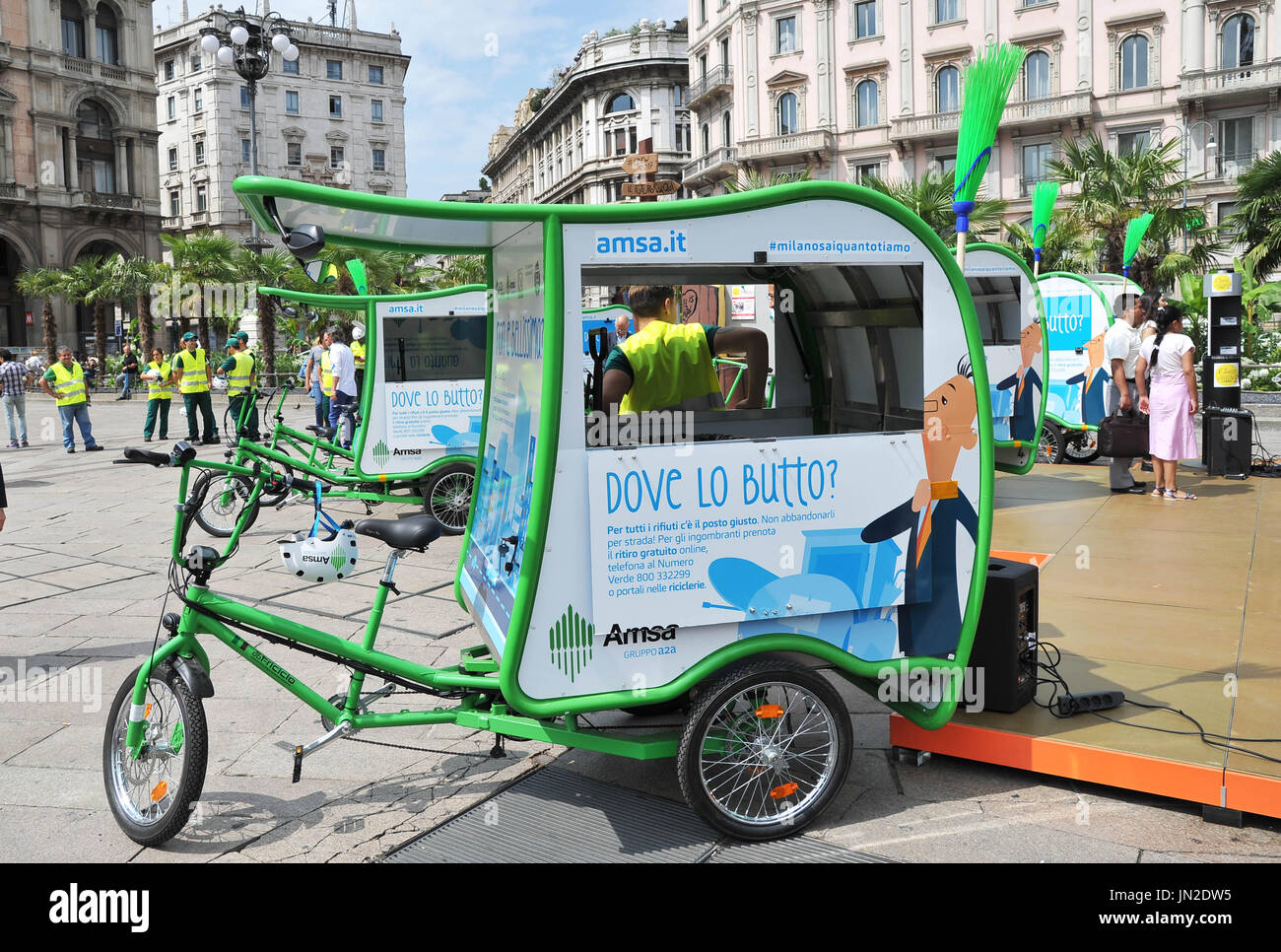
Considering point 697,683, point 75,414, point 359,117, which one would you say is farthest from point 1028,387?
point 359,117

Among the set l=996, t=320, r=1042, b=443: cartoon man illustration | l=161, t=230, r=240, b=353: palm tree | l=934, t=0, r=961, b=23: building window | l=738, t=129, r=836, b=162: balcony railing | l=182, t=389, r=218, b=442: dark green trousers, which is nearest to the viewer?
l=996, t=320, r=1042, b=443: cartoon man illustration

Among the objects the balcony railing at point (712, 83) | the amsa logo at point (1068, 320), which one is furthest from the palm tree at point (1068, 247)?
the balcony railing at point (712, 83)

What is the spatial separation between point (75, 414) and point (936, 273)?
1638cm

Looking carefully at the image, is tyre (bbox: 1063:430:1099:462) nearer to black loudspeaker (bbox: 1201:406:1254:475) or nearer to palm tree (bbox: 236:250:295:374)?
black loudspeaker (bbox: 1201:406:1254:475)

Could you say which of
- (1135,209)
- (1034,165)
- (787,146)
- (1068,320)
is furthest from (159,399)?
(1034,165)

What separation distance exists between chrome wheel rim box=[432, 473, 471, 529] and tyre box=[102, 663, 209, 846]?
6294 mm

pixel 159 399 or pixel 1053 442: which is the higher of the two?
pixel 159 399

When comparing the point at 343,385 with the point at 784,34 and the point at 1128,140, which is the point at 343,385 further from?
the point at 784,34

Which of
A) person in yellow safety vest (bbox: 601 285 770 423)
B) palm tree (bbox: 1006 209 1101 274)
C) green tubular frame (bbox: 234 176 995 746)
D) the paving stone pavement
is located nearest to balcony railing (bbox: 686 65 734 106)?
palm tree (bbox: 1006 209 1101 274)

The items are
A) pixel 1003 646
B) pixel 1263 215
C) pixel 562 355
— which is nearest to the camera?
pixel 562 355

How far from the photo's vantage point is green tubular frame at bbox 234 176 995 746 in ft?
9.89

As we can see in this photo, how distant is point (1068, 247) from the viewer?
28266 mm

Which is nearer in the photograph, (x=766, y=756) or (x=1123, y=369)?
(x=766, y=756)

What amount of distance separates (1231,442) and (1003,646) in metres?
8.64
